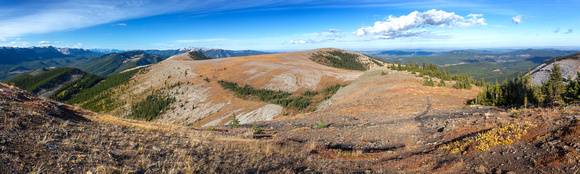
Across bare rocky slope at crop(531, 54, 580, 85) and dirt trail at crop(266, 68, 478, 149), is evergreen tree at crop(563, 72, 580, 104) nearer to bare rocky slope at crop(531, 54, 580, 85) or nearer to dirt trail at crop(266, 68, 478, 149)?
dirt trail at crop(266, 68, 478, 149)

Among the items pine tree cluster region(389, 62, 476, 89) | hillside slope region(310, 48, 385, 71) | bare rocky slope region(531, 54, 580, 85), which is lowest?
bare rocky slope region(531, 54, 580, 85)

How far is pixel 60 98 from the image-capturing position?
98938 mm

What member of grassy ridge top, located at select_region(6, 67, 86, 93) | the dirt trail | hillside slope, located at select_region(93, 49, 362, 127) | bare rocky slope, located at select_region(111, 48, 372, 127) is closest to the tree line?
the dirt trail

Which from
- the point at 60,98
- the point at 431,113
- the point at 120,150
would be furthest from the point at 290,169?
the point at 60,98

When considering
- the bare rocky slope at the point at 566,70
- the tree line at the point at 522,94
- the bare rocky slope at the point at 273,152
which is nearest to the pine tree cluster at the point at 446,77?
the tree line at the point at 522,94

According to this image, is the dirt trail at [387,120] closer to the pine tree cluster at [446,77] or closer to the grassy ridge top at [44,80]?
the pine tree cluster at [446,77]

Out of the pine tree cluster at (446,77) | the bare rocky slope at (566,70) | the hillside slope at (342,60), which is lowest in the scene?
the bare rocky slope at (566,70)

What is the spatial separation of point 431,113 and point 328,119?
329 inches

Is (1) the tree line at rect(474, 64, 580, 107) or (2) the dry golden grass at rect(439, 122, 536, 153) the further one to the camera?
(1) the tree line at rect(474, 64, 580, 107)

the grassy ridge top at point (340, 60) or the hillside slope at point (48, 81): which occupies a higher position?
the grassy ridge top at point (340, 60)

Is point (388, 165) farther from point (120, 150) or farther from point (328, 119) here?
point (328, 119)

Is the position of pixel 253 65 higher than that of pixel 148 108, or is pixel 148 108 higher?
pixel 253 65

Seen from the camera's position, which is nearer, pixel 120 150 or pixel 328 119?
pixel 120 150

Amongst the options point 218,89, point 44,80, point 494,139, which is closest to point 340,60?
point 218,89
